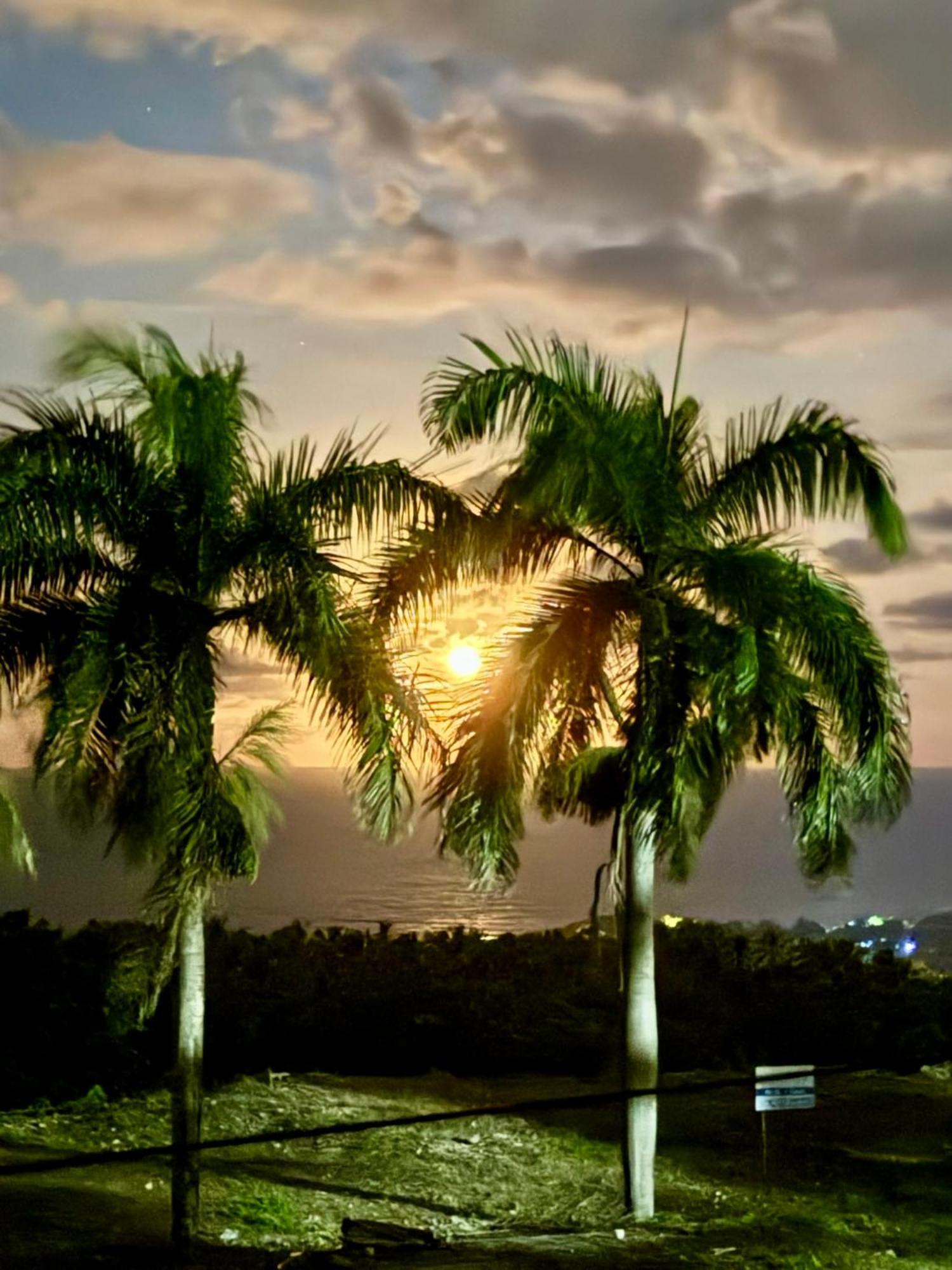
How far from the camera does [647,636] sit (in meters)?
12.6

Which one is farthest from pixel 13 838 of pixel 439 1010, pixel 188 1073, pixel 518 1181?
pixel 439 1010

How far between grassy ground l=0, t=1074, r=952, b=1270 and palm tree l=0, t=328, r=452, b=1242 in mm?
1543

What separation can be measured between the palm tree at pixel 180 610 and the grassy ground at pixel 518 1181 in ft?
5.06

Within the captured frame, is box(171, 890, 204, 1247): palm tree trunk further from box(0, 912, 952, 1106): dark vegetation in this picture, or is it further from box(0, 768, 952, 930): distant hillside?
box(0, 768, 952, 930): distant hillside

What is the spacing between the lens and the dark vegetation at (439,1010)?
62.1ft

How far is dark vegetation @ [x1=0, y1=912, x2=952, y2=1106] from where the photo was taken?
18.9 meters

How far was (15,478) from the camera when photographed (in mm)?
11641

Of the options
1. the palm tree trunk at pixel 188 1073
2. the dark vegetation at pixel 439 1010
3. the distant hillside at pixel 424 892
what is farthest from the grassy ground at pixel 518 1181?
the distant hillside at pixel 424 892

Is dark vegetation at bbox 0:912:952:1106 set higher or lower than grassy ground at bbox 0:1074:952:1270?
higher

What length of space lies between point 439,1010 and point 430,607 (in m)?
8.54

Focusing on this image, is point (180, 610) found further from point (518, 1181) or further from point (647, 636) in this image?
point (518, 1181)

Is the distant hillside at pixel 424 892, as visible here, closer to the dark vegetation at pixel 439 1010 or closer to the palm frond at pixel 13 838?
the dark vegetation at pixel 439 1010

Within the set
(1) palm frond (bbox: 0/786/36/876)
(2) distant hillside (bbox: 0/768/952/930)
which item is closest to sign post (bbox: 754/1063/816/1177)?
(1) palm frond (bbox: 0/786/36/876)

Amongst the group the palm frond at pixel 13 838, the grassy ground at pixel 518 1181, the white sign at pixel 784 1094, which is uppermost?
the palm frond at pixel 13 838
